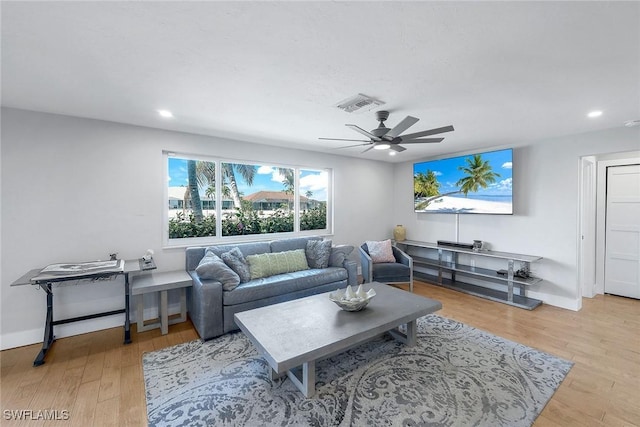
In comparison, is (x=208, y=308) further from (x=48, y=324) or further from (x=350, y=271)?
(x=350, y=271)

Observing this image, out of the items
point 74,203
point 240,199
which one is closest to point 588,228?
point 240,199

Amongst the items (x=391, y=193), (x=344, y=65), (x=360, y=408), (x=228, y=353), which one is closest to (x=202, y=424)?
(x=228, y=353)

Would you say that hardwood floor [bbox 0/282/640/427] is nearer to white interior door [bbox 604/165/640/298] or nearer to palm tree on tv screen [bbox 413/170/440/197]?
white interior door [bbox 604/165/640/298]

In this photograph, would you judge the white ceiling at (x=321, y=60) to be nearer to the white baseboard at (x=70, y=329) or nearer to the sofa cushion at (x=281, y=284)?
the sofa cushion at (x=281, y=284)

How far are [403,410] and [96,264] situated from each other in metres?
3.29

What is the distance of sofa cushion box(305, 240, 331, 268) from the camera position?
418 cm

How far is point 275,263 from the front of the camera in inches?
149

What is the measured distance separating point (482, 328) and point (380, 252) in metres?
1.94

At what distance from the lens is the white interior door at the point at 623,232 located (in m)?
4.16

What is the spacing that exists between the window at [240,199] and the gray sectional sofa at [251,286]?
1.43 ft

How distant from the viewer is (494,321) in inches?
134

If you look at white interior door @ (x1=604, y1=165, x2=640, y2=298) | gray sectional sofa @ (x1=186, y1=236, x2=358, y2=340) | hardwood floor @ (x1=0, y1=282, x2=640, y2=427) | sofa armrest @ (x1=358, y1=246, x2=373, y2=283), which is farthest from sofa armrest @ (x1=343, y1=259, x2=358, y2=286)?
white interior door @ (x1=604, y1=165, x2=640, y2=298)

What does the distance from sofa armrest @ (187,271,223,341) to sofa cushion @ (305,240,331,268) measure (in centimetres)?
155

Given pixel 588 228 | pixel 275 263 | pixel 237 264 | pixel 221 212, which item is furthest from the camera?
pixel 588 228
